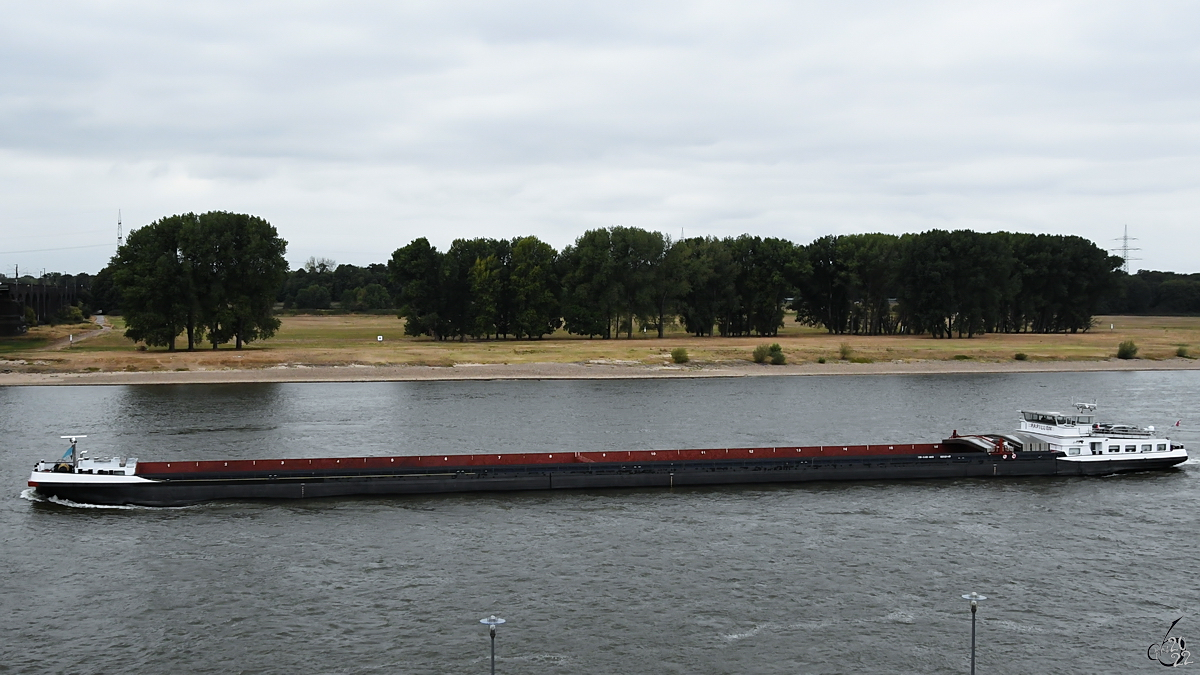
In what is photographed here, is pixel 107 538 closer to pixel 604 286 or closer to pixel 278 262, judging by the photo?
pixel 278 262

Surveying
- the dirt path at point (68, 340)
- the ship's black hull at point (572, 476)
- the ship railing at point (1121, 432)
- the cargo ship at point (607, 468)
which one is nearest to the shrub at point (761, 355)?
the cargo ship at point (607, 468)

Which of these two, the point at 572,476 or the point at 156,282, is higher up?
the point at 156,282

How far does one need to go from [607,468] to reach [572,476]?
2.39 meters

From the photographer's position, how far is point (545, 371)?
5276 inches

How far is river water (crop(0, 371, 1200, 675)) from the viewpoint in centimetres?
3659

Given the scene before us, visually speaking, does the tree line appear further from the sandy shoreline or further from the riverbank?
the sandy shoreline

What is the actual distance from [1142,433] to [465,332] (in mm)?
124417

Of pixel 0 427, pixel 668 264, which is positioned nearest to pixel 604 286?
pixel 668 264

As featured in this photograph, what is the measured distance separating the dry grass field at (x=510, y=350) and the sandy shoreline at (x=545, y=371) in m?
2.92

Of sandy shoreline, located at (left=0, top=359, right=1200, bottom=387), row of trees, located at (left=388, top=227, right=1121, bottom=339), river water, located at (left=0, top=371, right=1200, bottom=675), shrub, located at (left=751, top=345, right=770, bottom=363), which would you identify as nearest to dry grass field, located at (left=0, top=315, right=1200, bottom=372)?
shrub, located at (left=751, top=345, right=770, bottom=363)

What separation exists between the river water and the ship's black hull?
1.15 m

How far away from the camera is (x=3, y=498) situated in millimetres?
59188

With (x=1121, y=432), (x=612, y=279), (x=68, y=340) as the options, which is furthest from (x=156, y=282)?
(x=1121, y=432)

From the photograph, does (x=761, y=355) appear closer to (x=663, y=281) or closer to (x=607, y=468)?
(x=663, y=281)
